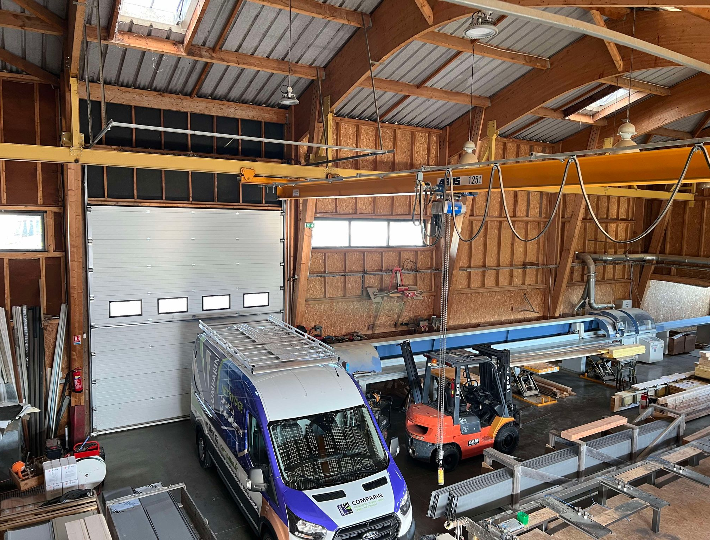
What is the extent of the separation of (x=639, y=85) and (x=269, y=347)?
1177cm

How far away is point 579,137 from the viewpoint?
17172 millimetres

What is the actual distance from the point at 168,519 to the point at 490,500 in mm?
3742

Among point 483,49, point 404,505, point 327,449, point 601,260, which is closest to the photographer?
point 404,505

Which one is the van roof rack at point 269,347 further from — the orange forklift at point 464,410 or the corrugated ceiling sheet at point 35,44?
the corrugated ceiling sheet at point 35,44

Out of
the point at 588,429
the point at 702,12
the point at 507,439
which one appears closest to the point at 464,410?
the point at 507,439

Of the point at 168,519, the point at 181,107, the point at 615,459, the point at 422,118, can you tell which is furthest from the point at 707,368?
the point at 181,107

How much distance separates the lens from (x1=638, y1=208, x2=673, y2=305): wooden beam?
803 inches

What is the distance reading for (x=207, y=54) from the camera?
10.1m

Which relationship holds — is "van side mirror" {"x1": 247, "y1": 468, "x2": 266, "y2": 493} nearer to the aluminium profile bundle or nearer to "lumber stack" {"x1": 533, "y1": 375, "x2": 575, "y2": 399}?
the aluminium profile bundle

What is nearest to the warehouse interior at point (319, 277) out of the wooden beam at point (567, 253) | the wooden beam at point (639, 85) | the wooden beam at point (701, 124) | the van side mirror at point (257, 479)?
the van side mirror at point (257, 479)

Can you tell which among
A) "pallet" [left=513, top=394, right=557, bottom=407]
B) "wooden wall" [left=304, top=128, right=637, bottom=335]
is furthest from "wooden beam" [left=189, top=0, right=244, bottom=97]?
"pallet" [left=513, top=394, right=557, bottom=407]

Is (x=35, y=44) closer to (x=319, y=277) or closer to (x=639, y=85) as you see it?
(x=319, y=277)

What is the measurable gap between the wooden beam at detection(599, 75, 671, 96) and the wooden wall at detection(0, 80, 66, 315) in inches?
502

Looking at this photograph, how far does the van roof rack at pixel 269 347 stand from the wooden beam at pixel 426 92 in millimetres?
5962
